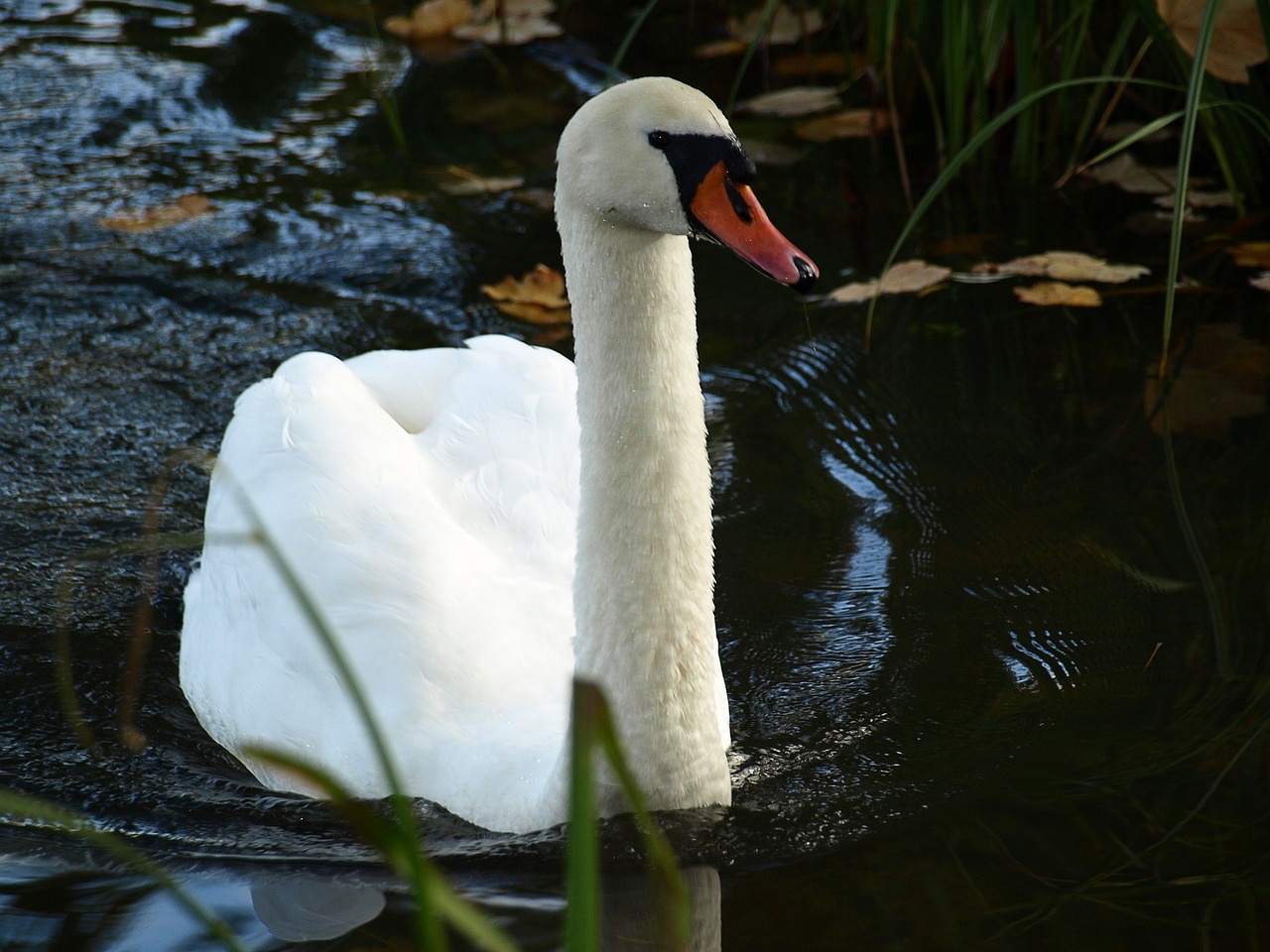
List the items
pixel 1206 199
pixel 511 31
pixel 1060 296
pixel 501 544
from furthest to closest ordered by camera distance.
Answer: pixel 511 31, pixel 1206 199, pixel 1060 296, pixel 501 544

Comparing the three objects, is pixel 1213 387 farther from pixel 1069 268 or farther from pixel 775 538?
pixel 775 538

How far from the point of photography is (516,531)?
3.66 m

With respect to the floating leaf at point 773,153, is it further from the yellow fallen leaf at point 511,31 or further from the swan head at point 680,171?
the swan head at point 680,171

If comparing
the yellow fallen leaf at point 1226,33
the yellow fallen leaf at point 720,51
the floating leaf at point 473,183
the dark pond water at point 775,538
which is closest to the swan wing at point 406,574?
the dark pond water at point 775,538

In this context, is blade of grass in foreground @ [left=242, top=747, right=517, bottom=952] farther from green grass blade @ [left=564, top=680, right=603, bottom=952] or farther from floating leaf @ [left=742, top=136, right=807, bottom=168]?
floating leaf @ [left=742, top=136, right=807, bottom=168]

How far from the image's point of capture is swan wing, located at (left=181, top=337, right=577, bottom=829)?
10.2ft

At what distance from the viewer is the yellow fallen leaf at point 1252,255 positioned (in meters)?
5.39

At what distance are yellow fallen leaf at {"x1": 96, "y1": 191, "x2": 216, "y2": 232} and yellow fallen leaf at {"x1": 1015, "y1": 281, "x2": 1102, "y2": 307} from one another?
10.9 ft

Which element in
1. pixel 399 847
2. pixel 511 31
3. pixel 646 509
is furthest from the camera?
pixel 511 31

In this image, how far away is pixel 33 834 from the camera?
3111 mm

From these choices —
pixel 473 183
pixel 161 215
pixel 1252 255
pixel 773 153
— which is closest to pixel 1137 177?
pixel 1252 255

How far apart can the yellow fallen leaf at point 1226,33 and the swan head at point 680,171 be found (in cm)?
299

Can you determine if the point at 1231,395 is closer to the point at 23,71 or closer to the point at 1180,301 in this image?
the point at 1180,301

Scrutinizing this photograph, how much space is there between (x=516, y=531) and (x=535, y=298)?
6.86ft
